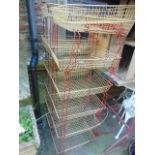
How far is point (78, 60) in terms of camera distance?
47.4 inches

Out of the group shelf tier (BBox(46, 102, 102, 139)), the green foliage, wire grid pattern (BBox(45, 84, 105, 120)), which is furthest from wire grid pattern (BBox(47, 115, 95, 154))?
the green foliage

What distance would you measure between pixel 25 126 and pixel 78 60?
736 mm

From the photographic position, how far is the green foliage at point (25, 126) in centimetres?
133

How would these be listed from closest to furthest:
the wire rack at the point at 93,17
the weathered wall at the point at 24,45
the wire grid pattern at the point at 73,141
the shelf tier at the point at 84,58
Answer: the wire rack at the point at 93,17
the shelf tier at the point at 84,58
the weathered wall at the point at 24,45
the wire grid pattern at the point at 73,141

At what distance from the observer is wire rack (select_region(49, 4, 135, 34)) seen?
109cm

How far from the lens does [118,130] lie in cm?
219

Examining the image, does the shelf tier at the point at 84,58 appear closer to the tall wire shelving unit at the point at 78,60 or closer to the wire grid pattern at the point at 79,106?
the tall wire shelving unit at the point at 78,60

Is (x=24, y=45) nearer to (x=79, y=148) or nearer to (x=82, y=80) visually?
(x=82, y=80)

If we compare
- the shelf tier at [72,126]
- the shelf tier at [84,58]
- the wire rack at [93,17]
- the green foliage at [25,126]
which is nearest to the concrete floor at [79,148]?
the shelf tier at [72,126]

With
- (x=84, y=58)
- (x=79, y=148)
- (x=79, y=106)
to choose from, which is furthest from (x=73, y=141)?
(x=84, y=58)

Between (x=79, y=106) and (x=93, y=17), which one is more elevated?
(x=93, y=17)
